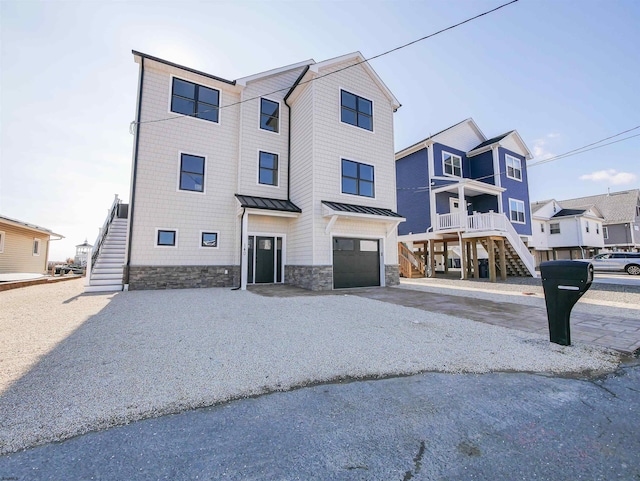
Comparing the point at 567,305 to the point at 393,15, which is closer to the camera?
the point at 567,305

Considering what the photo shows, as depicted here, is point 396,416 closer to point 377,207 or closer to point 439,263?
point 377,207

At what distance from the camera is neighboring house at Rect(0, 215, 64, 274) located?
14.3m

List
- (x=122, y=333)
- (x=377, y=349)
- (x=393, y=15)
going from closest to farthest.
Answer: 1. (x=377, y=349)
2. (x=122, y=333)
3. (x=393, y=15)

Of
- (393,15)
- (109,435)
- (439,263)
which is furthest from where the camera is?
(439,263)

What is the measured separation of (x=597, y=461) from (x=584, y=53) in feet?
42.7

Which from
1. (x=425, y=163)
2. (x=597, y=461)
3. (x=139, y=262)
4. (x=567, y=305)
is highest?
(x=425, y=163)

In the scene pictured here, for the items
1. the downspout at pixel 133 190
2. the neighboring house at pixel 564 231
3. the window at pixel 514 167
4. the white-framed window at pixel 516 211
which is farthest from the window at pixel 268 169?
the neighboring house at pixel 564 231

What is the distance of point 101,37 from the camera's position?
302 inches

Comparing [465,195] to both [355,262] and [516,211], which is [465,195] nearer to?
[516,211]

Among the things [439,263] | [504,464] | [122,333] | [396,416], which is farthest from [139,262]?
[439,263]

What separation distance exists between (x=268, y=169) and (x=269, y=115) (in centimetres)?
259

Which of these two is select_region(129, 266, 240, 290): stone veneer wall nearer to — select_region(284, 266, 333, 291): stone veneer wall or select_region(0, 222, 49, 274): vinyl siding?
select_region(284, 266, 333, 291): stone veneer wall

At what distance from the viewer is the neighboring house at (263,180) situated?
34.9ft

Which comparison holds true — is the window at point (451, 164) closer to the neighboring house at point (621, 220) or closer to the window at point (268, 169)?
the window at point (268, 169)
